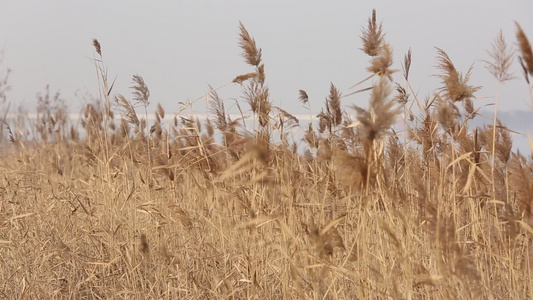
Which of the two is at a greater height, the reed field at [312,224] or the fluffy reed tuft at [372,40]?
the fluffy reed tuft at [372,40]

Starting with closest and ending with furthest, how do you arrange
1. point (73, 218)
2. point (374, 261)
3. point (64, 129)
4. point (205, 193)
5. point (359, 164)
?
point (359, 164) → point (374, 261) → point (205, 193) → point (73, 218) → point (64, 129)

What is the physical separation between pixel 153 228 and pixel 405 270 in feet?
6.56

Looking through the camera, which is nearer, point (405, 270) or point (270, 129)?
point (405, 270)

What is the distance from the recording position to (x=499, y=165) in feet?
11.6

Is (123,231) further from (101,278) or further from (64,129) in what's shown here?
(64,129)

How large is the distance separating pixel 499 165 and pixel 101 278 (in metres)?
2.21

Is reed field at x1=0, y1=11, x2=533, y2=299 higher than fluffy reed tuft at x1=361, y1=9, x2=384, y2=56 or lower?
lower

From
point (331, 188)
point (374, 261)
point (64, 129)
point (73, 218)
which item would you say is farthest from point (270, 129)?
point (64, 129)

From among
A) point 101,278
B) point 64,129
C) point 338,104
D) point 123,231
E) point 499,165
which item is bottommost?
point 101,278

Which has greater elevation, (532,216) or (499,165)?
(499,165)

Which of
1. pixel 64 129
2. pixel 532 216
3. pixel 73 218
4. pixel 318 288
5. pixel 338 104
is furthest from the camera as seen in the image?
pixel 64 129

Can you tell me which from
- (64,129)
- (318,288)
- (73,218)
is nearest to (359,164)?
(318,288)

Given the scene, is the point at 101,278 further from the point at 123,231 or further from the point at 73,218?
the point at 73,218

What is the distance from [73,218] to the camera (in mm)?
4406
